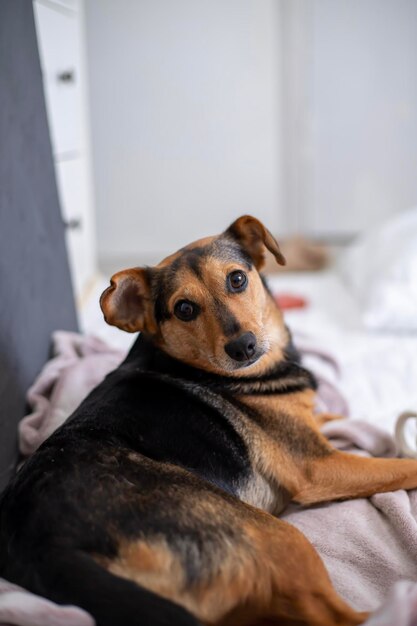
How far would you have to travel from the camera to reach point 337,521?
5.14 ft

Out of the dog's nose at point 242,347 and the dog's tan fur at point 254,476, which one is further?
the dog's nose at point 242,347

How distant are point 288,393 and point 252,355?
0.77 ft

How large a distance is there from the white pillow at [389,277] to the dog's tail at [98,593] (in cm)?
202

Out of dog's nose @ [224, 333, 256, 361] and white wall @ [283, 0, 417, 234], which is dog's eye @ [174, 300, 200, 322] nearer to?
dog's nose @ [224, 333, 256, 361]

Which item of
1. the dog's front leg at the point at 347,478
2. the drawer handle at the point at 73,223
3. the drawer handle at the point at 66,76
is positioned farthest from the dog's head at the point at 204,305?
the drawer handle at the point at 66,76

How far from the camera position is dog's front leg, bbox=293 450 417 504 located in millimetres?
1622

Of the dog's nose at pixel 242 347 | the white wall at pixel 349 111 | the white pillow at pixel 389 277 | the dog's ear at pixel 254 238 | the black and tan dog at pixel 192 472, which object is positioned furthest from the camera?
the white wall at pixel 349 111

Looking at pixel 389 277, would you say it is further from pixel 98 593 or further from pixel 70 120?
pixel 98 593

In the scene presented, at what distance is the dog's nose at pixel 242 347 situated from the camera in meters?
1.57

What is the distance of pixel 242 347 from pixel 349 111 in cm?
334

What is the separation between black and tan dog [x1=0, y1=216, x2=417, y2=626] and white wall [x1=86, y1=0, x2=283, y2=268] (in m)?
2.95

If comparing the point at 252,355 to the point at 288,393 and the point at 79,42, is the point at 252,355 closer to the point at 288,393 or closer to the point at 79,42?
the point at 288,393

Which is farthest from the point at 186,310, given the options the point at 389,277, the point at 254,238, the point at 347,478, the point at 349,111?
the point at 349,111

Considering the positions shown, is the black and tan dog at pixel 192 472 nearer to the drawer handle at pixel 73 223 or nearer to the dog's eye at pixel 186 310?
the dog's eye at pixel 186 310
